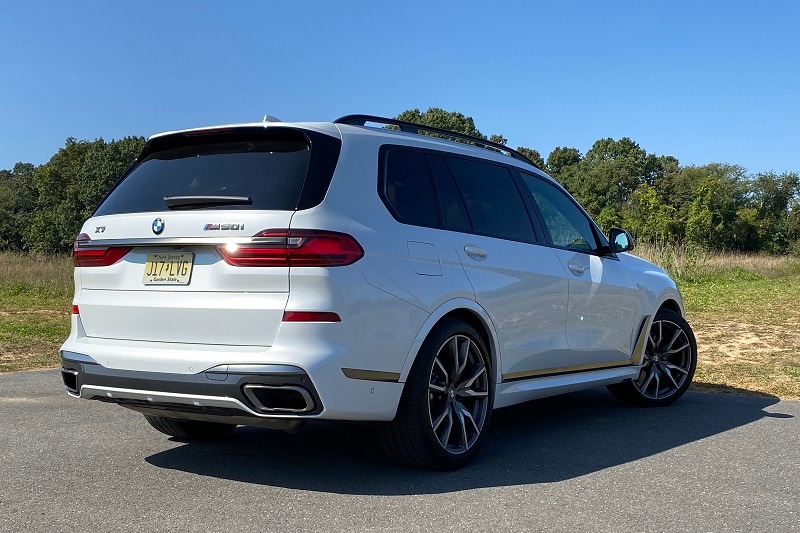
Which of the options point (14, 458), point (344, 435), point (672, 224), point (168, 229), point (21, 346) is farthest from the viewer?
point (672, 224)

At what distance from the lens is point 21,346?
11.6 meters

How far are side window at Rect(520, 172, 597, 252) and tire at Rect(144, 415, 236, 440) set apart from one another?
2.65m

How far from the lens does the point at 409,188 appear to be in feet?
16.2

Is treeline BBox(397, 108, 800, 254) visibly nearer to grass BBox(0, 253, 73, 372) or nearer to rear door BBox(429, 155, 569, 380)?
grass BBox(0, 253, 73, 372)

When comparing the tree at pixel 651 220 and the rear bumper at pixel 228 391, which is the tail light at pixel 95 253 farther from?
the tree at pixel 651 220

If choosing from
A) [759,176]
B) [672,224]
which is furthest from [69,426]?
[759,176]

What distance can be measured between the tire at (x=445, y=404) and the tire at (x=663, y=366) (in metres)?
2.47

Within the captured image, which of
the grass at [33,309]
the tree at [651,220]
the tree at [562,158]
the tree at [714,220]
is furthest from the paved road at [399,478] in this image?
the tree at [562,158]

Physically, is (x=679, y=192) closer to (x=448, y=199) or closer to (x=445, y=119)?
(x=445, y=119)

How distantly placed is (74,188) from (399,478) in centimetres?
7756

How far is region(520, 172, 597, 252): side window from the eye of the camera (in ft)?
20.4

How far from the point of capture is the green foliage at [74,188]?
240ft

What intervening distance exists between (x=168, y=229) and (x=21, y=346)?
27.1 feet

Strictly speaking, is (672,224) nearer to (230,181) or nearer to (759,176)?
(759,176)
